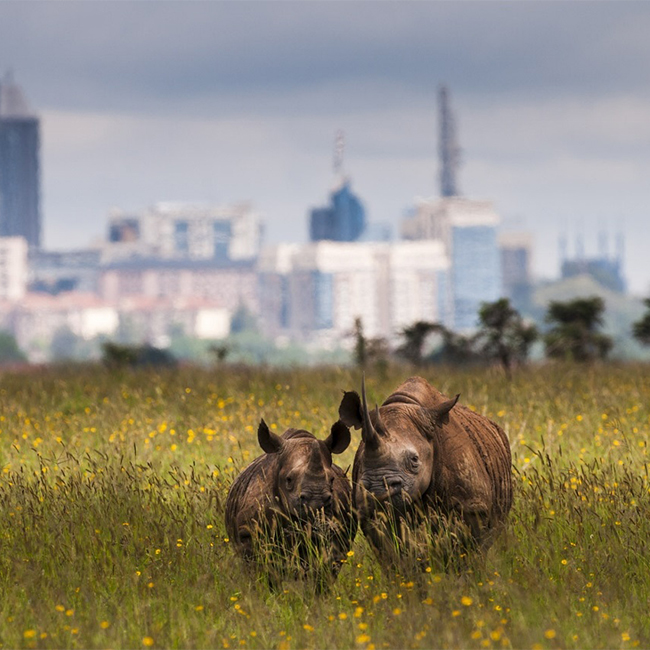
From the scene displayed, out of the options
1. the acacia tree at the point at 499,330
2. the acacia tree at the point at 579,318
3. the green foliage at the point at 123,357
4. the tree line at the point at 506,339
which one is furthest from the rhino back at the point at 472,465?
the acacia tree at the point at 579,318

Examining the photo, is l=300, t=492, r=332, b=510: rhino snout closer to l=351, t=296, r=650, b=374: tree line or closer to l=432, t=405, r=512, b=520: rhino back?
l=432, t=405, r=512, b=520: rhino back

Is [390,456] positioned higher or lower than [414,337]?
higher

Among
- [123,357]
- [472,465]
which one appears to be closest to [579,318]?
[123,357]

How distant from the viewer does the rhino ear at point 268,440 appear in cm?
686

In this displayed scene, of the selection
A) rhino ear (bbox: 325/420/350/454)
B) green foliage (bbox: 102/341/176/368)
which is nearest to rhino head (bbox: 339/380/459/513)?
rhino ear (bbox: 325/420/350/454)

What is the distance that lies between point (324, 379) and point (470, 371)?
2.63 metres

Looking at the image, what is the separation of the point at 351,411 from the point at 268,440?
0.67 metres

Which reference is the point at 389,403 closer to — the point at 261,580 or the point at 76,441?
the point at 261,580

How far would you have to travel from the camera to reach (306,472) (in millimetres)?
6539

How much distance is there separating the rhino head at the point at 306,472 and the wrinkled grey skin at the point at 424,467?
0.47 ft

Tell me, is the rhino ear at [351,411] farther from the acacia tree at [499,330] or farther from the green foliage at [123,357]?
the acacia tree at [499,330]

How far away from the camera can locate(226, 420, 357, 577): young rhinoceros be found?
21.6ft

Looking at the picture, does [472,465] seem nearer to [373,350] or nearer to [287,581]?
[287,581]

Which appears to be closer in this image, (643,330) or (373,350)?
(373,350)
